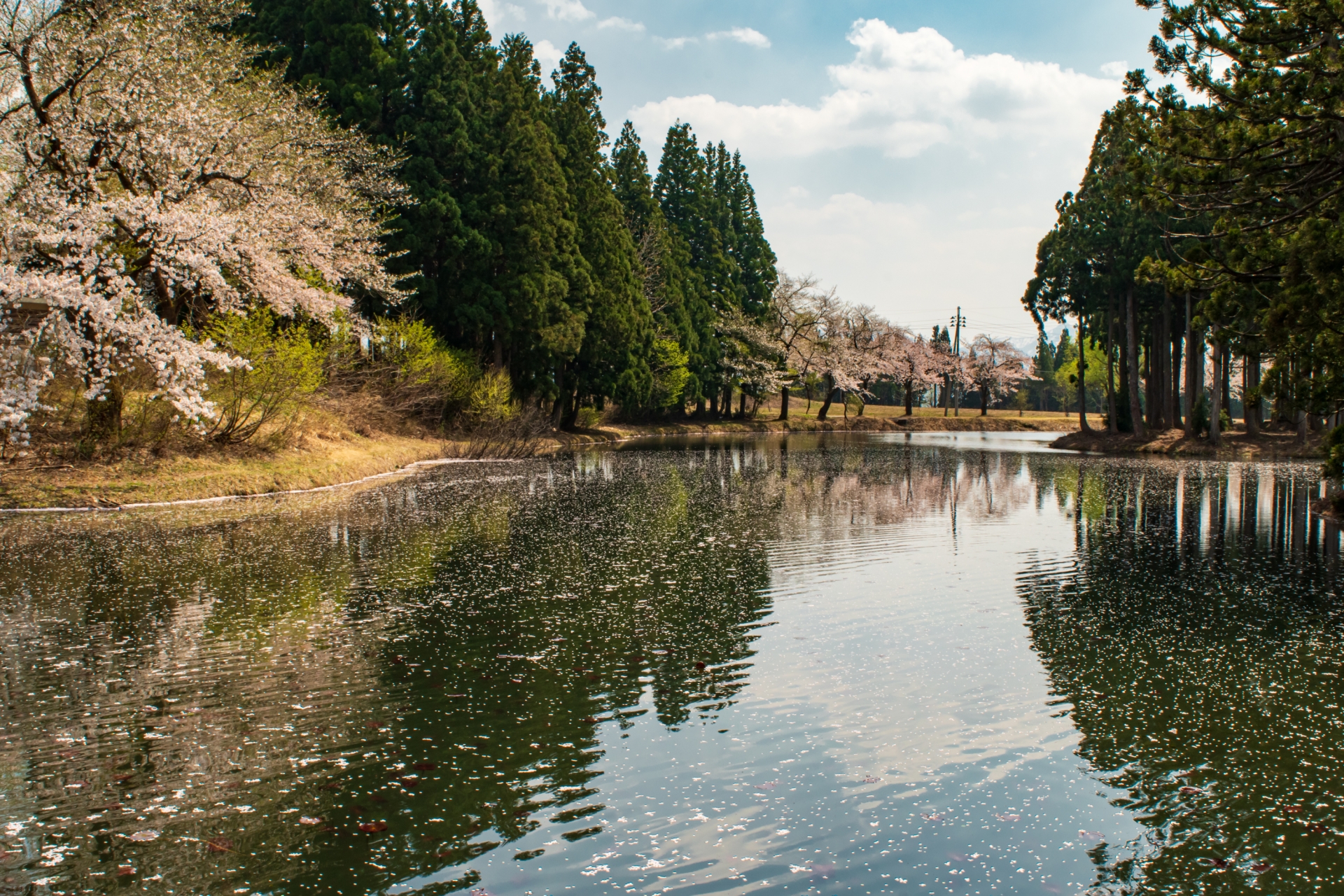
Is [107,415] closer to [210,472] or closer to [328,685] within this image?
[210,472]

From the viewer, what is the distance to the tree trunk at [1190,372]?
31578 millimetres

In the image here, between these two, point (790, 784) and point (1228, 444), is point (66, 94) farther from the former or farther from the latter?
point (1228, 444)

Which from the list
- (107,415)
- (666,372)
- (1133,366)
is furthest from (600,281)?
(107,415)

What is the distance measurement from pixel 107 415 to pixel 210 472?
6.20 ft

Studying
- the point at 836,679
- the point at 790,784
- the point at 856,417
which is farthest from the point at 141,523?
the point at 856,417

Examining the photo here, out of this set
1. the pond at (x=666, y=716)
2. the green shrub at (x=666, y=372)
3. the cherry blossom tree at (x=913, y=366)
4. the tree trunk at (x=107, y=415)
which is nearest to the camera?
the pond at (x=666, y=716)

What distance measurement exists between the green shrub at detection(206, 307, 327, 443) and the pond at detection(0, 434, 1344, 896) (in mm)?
6472

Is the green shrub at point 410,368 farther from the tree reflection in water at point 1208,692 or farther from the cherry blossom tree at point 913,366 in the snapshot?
the cherry blossom tree at point 913,366

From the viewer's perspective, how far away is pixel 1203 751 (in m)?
5.25

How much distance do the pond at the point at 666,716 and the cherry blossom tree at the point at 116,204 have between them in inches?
166

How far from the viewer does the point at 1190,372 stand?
105 feet

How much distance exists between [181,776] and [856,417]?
2339 inches

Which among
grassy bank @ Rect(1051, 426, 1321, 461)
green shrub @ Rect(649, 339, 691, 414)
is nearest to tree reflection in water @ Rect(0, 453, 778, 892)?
grassy bank @ Rect(1051, 426, 1321, 461)

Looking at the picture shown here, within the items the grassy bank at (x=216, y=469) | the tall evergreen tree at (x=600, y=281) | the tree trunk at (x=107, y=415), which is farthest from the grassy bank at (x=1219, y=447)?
the tree trunk at (x=107, y=415)
